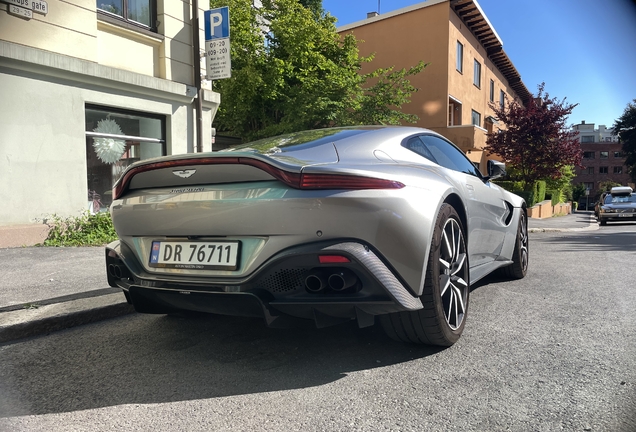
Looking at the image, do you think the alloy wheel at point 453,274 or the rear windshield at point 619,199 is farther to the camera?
the rear windshield at point 619,199

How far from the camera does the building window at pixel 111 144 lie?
8.55 metres

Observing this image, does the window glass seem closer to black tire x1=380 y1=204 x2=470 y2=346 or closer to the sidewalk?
the sidewalk

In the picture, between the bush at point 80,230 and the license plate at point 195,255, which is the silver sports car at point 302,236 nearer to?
the license plate at point 195,255

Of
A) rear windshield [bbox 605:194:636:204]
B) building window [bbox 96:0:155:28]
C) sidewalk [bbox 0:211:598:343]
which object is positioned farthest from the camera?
rear windshield [bbox 605:194:636:204]

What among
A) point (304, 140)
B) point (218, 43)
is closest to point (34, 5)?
point (218, 43)

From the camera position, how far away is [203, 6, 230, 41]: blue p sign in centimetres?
968

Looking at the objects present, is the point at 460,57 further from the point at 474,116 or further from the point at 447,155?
the point at 447,155

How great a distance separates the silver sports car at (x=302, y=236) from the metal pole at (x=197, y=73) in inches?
296

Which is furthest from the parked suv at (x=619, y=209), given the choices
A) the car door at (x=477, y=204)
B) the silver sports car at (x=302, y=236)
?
the silver sports car at (x=302, y=236)

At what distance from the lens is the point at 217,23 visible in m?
9.81

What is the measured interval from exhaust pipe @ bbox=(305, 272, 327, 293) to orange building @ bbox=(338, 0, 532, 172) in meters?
18.9

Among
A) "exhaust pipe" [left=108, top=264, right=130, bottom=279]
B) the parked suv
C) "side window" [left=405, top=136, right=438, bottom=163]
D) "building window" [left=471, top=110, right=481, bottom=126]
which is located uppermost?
"building window" [left=471, top=110, right=481, bottom=126]

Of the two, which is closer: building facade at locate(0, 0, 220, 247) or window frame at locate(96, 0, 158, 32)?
building facade at locate(0, 0, 220, 247)

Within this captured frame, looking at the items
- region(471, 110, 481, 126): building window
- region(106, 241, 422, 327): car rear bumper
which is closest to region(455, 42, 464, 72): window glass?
region(471, 110, 481, 126): building window
